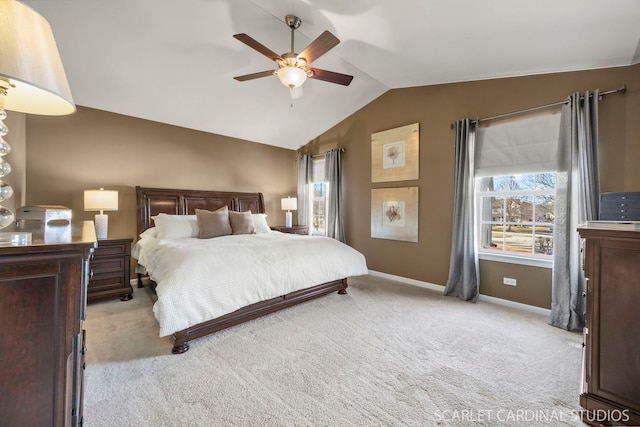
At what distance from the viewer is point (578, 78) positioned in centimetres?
291

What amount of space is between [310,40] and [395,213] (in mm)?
2777

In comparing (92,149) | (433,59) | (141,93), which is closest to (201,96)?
(141,93)

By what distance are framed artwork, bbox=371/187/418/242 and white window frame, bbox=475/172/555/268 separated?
0.86 metres

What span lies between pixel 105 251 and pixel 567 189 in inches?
211

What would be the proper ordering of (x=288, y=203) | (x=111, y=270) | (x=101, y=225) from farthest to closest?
(x=288, y=203) < (x=101, y=225) < (x=111, y=270)

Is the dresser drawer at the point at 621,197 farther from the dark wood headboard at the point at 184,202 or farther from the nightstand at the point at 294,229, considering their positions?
the dark wood headboard at the point at 184,202

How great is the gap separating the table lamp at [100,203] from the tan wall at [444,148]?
368 cm

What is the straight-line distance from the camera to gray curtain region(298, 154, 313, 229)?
5.88 metres

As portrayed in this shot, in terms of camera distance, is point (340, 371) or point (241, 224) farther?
point (241, 224)

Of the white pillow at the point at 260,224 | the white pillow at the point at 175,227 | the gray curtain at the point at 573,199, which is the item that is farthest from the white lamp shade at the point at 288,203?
the gray curtain at the point at 573,199

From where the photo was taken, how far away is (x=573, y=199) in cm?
287

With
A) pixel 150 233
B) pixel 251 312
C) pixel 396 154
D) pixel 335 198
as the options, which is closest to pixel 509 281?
pixel 396 154

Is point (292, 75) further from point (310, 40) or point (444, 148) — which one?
point (444, 148)

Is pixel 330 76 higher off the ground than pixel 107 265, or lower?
higher
